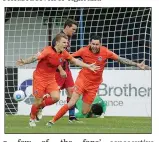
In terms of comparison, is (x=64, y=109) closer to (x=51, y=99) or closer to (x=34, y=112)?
(x=51, y=99)

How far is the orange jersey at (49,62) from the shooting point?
13320 mm

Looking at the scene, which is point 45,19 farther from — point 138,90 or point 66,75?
point 66,75

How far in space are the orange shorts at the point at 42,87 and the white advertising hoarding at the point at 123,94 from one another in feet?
13.7

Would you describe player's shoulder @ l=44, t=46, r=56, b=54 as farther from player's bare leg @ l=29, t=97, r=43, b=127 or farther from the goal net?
the goal net

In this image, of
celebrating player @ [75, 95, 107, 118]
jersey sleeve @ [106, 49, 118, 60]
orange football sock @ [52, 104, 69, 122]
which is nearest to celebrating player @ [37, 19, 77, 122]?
jersey sleeve @ [106, 49, 118, 60]

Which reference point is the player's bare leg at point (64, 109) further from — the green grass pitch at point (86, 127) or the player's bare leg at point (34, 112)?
the player's bare leg at point (34, 112)

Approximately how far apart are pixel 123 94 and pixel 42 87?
15.2 feet

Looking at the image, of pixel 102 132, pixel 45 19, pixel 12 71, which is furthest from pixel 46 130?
pixel 45 19

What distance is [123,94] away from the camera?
1772cm

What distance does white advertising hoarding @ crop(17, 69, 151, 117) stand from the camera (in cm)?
1770

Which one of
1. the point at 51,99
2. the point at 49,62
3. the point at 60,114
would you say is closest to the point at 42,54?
the point at 49,62

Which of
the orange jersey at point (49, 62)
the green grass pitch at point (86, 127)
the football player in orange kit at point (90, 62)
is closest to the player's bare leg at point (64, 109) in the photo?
the football player in orange kit at point (90, 62)

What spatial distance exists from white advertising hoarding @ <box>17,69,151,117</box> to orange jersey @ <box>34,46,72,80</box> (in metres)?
4.13

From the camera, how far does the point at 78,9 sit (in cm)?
1944
